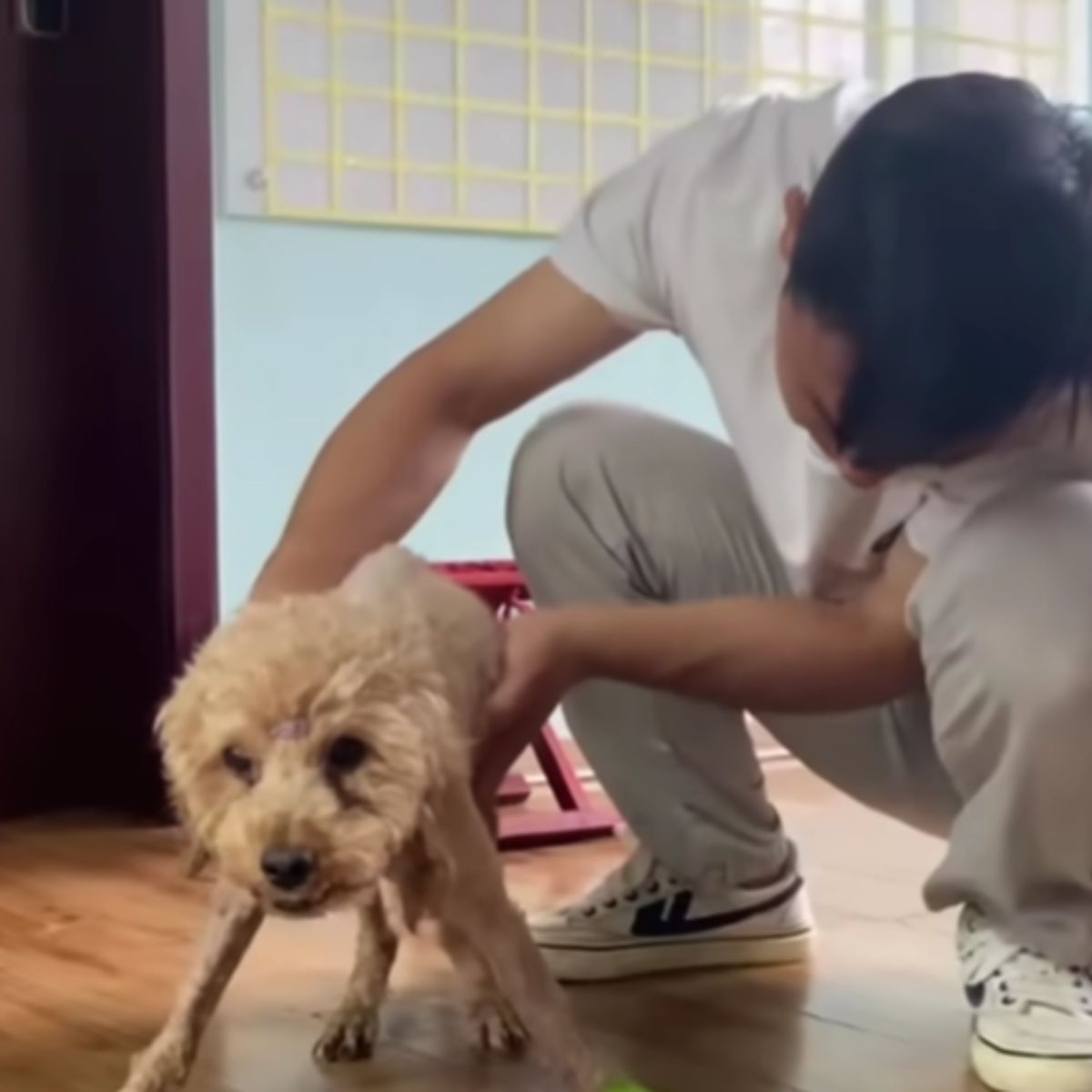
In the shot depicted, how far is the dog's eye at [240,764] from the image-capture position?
98 cm

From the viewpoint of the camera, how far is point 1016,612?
118 cm

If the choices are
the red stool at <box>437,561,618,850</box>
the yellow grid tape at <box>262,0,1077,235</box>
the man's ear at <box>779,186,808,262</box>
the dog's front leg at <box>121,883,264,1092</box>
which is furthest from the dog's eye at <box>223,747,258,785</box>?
the yellow grid tape at <box>262,0,1077,235</box>

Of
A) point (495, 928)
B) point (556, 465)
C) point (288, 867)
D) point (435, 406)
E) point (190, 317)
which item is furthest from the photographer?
point (190, 317)

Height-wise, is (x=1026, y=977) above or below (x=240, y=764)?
below

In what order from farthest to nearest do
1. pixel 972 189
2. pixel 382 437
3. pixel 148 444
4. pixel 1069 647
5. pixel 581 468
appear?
pixel 148 444, pixel 581 468, pixel 382 437, pixel 1069 647, pixel 972 189

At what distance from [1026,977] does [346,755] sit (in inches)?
18.2

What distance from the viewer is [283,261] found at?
2.20m

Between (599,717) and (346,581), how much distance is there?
339 mm

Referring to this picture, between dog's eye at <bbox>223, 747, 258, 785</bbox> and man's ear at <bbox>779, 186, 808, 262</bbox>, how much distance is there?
39cm

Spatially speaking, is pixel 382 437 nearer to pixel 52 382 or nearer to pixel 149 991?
pixel 149 991

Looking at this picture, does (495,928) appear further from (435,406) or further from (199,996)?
(435,406)

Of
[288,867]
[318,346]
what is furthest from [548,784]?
[288,867]

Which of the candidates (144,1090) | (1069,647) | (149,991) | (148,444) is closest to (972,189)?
(1069,647)

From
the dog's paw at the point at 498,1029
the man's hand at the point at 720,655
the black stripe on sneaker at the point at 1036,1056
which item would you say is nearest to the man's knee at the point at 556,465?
the man's hand at the point at 720,655
